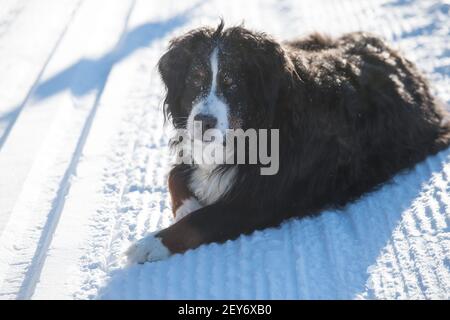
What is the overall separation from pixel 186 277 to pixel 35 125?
2749 millimetres

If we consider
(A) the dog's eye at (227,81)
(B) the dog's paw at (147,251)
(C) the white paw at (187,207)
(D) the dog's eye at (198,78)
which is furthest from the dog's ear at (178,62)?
(B) the dog's paw at (147,251)

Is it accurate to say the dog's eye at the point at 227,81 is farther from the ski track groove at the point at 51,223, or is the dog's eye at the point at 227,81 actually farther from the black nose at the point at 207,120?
the ski track groove at the point at 51,223

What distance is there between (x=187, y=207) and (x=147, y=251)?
555mm

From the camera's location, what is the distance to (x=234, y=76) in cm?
373

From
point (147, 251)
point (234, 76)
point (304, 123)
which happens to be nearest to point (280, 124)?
point (304, 123)

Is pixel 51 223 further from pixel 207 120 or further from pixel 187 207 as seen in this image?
pixel 207 120

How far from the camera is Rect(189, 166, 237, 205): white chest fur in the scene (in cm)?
395

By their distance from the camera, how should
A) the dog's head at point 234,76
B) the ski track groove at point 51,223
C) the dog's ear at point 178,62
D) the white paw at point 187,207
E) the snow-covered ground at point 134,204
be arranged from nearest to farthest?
the snow-covered ground at point 134,204
the ski track groove at point 51,223
the dog's head at point 234,76
the dog's ear at point 178,62
the white paw at point 187,207

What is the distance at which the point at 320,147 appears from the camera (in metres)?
4.05

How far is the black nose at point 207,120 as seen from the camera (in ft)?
11.8

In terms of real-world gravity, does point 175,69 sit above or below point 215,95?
above

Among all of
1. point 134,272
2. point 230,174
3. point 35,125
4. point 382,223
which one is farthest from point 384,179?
point 35,125

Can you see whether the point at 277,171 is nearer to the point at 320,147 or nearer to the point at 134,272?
the point at 320,147

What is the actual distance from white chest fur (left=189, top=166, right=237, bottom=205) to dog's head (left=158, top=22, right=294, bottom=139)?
1.14 feet
